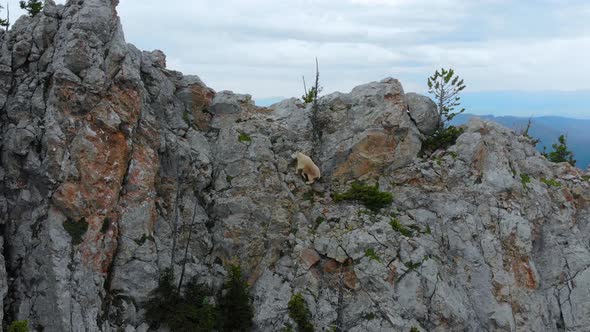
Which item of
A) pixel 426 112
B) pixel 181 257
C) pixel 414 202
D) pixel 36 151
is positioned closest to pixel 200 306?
pixel 181 257

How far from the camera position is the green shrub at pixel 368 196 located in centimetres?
2586

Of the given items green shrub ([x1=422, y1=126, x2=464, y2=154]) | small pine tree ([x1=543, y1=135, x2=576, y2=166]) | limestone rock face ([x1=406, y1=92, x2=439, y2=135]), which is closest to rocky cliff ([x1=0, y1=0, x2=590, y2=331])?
limestone rock face ([x1=406, y1=92, x2=439, y2=135])

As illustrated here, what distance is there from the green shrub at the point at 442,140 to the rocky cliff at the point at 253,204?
2.62 feet

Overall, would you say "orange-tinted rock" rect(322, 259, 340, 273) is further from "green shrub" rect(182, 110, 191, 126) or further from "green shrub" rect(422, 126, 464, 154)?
"green shrub" rect(182, 110, 191, 126)

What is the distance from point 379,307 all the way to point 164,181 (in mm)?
12942

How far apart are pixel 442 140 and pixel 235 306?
1660cm

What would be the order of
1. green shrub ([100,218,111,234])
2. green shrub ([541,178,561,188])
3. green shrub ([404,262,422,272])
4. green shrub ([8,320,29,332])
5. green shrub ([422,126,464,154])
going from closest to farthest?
green shrub ([8,320,29,332])
green shrub ([100,218,111,234])
green shrub ([404,262,422,272])
green shrub ([541,178,561,188])
green shrub ([422,126,464,154])

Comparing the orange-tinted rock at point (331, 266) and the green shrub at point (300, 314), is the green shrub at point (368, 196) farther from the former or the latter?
the green shrub at point (300, 314)

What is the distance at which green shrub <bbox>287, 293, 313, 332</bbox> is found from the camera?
71.4 ft

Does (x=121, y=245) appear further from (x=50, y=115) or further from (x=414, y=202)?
(x=414, y=202)

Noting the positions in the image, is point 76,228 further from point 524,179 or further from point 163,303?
point 524,179

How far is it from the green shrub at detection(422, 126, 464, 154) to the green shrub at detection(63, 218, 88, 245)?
2026 cm

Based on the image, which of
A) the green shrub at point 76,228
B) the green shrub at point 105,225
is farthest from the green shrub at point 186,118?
the green shrub at point 76,228

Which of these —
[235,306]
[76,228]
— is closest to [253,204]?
[235,306]
